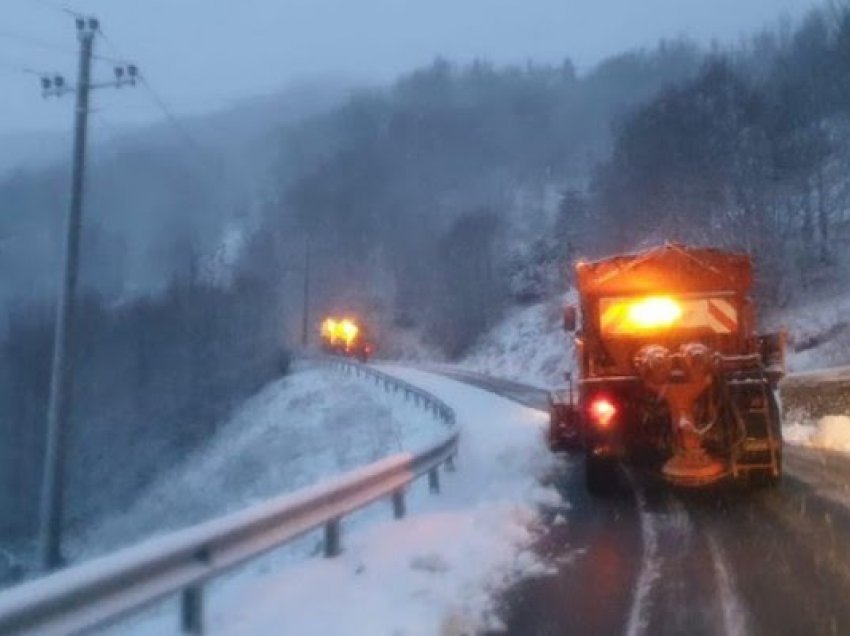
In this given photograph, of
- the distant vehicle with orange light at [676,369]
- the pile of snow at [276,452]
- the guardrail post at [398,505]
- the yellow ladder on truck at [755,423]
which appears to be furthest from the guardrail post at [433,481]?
the pile of snow at [276,452]

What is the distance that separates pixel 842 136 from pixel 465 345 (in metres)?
36.8

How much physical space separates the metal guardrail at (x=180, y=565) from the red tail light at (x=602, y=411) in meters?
3.47

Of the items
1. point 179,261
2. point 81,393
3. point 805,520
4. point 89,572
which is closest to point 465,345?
point 81,393

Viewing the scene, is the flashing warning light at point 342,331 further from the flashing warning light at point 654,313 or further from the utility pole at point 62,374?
the flashing warning light at point 654,313

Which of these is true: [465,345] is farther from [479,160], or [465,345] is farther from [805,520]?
[805,520]

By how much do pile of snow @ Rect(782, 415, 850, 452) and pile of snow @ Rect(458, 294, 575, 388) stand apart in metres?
31.4

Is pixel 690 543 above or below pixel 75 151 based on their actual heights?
below

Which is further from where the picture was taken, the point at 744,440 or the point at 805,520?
the point at 744,440

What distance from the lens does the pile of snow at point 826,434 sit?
21781 millimetres

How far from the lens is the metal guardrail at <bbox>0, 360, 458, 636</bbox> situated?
5.60 meters

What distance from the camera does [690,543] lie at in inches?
444

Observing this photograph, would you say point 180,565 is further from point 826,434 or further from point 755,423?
point 826,434

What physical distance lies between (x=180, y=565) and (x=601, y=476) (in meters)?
8.53

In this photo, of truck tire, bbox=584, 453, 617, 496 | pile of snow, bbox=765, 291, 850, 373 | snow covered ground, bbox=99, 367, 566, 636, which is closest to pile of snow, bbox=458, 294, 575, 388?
pile of snow, bbox=765, 291, 850, 373
